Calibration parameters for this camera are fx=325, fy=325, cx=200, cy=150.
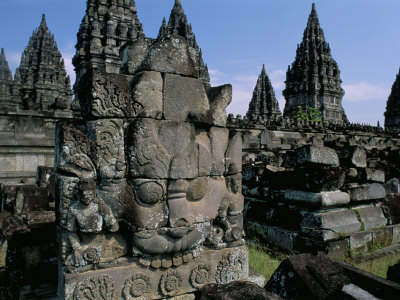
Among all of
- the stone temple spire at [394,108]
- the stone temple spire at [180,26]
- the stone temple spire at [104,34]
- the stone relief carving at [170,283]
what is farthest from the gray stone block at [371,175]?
the stone temple spire at [394,108]

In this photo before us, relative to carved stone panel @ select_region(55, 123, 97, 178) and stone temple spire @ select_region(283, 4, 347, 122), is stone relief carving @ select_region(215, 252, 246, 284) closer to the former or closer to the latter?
carved stone panel @ select_region(55, 123, 97, 178)

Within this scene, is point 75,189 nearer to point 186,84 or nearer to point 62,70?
point 186,84

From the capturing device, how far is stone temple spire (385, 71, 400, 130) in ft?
168

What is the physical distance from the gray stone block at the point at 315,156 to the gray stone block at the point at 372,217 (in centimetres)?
89

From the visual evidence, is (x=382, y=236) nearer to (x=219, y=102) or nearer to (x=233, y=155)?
(x=233, y=155)

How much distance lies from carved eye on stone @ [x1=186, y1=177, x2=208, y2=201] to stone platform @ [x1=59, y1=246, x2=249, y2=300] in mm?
514

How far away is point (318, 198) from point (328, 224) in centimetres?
35

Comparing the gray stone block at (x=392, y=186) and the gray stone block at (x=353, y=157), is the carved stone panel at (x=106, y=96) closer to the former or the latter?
the gray stone block at (x=353, y=157)

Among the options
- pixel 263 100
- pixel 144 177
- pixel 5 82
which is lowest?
pixel 144 177

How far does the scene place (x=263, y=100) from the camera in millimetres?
47062

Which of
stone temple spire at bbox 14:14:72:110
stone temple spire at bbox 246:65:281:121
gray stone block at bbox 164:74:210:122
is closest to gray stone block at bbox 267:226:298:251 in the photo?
gray stone block at bbox 164:74:210:122

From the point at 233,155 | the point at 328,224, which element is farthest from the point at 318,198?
the point at 233,155

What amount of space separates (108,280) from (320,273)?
5.41ft

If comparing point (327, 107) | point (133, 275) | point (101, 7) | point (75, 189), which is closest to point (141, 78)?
point (75, 189)
